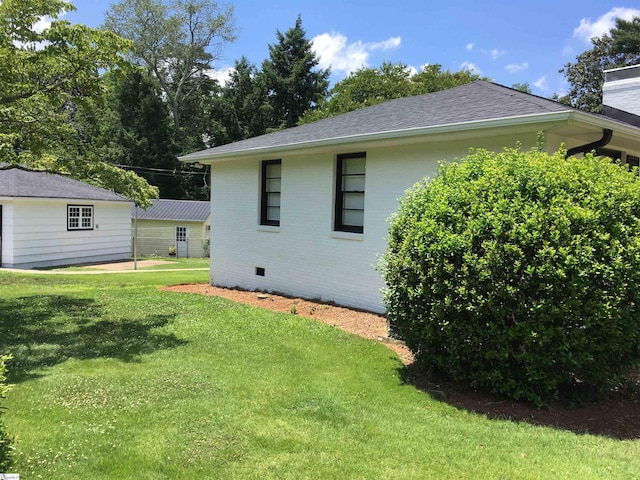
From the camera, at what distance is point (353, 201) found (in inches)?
373

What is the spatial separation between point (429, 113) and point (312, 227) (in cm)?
327

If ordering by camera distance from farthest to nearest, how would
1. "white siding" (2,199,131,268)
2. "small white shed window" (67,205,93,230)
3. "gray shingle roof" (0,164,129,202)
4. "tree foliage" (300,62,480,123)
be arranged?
"tree foliage" (300,62,480,123)
"small white shed window" (67,205,93,230)
"gray shingle roof" (0,164,129,202)
"white siding" (2,199,131,268)

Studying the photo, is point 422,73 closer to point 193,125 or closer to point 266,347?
point 193,125

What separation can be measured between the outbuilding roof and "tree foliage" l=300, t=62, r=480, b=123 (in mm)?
19503

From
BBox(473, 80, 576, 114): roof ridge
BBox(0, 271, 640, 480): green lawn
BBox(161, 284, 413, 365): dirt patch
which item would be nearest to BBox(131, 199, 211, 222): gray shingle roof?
BBox(161, 284, 413, 365): dirt patch

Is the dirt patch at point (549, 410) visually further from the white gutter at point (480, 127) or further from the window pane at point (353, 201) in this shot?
the window pane at point (353, 201)

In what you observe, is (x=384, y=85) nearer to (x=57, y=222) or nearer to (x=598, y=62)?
(x=598, y=62)

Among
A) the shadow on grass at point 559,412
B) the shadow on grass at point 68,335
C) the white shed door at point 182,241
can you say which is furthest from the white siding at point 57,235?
the shadow on grass at point 559,412

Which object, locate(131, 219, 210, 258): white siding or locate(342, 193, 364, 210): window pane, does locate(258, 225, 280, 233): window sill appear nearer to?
locate(342, 193, 364, 210): window pane

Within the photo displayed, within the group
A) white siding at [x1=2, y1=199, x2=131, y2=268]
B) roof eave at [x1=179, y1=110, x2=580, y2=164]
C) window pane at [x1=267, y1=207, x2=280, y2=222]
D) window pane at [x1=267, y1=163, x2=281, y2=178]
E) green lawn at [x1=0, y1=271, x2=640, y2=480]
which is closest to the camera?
green lawn at [x1=0, y1=271, x2=640, y2=480]

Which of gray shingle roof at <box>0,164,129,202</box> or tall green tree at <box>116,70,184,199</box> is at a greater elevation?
tall green tree at <box>116,70,184,199</box>

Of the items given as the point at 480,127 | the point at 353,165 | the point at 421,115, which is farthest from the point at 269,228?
the point at 480,127

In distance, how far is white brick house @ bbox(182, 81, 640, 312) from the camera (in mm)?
6996

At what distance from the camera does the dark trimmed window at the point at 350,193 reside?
9.30 meters
